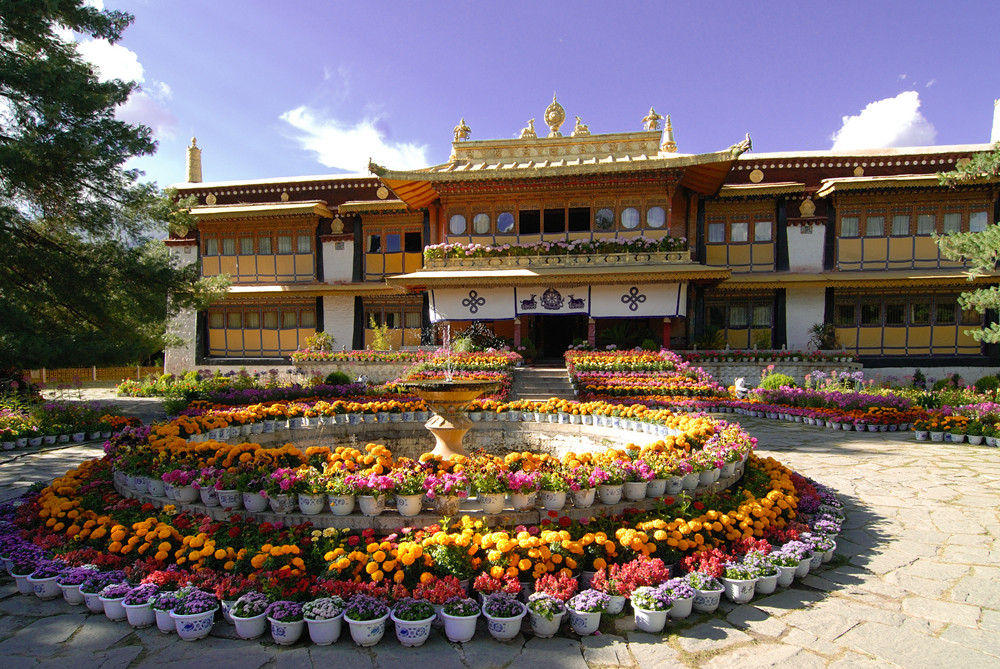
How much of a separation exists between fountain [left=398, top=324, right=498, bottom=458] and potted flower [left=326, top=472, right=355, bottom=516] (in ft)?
7.00

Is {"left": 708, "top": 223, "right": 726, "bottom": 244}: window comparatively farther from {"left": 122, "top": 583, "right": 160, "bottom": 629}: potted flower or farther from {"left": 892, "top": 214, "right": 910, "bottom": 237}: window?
{"left": 122, "top": 583, "right": 160, "bottom": 629}: potted flower

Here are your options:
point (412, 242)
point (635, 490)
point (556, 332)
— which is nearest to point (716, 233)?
point (556, 332)

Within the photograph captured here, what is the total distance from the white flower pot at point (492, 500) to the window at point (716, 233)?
18.7 metres

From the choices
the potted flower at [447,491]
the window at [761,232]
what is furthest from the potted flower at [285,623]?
the window at [761,232]

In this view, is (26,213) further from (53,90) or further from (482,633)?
(482,633)

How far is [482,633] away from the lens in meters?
3.76

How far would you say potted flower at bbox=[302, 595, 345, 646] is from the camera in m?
3.56

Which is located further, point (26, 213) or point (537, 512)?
point (26, 213)

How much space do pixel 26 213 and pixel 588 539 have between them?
13.6 meters

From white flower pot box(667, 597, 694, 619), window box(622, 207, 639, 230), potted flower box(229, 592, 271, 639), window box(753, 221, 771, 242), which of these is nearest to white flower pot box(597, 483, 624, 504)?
white flower pot box(667, 597, 694, 619)

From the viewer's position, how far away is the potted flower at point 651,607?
146 inches

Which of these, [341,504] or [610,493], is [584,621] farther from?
[341,504]

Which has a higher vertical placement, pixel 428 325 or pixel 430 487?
pixel 428 325

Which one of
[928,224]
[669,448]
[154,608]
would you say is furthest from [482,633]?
[928,224]
